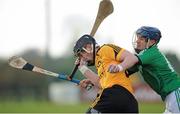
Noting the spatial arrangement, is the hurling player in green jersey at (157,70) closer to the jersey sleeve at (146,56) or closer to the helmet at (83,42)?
the jersey sleeve at (146,56)

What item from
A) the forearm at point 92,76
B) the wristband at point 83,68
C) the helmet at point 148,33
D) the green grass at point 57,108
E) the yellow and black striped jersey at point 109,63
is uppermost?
the helmet at point 148,33

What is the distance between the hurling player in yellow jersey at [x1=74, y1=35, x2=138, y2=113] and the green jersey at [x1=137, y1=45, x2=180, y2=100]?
1.74 feet

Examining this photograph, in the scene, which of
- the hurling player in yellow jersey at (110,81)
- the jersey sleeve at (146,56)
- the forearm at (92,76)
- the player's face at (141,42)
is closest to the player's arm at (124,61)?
the hurling player in yellow jersey at (110,81)

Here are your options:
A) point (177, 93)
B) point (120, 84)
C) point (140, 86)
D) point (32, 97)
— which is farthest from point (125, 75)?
point (32, 97)

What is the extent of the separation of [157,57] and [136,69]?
0.45 meters

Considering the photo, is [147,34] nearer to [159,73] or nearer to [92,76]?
[159,73]

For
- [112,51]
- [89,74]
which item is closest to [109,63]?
[112,51]

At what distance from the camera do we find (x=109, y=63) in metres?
9.31

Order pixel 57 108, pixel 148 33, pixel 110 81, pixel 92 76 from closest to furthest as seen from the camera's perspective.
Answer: pixel 110 81
pixel 148 33
pixel 92 76
pixel 57 108

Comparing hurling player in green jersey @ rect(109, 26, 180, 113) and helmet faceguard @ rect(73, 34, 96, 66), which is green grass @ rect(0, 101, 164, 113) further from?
helmet faceguard @ rect(73, 34, 96, 66)

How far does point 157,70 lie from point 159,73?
0.16 feet

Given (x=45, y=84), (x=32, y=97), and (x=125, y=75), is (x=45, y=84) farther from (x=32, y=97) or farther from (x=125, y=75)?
(x=125, y=75)

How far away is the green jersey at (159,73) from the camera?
977cm

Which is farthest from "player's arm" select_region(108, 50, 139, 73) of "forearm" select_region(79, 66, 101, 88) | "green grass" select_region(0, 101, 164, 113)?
"green grass" select_region(0, 101, 164, 113)
